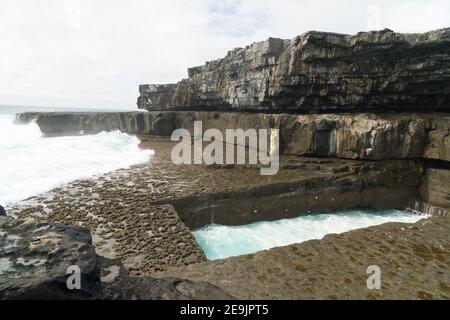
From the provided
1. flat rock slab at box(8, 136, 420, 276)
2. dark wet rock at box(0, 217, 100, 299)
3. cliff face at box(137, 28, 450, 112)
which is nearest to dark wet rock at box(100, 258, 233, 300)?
dark wet rock at box(0, 217, 100, 299)

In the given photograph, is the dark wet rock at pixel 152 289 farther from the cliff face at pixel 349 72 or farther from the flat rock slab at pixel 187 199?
the cliff face at pixel 349 72

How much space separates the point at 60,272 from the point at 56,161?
14.0 m

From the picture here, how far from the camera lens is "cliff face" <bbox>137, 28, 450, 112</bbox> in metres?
13.2

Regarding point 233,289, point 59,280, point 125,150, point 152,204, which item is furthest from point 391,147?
point 125,150

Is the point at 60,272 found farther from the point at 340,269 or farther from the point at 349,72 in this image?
the point at 349,72

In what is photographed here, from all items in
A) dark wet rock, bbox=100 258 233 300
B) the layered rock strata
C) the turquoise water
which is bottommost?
the turquoise water

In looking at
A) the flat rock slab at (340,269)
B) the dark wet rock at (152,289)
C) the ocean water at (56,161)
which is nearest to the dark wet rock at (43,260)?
the dark wet rock at (152,289)

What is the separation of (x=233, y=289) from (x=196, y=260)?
71.5 inches

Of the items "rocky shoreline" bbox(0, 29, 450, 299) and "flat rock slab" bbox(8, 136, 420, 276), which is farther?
"flat rock slab" bbox(8, 136, 420, 276)

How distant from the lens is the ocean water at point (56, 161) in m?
10.5

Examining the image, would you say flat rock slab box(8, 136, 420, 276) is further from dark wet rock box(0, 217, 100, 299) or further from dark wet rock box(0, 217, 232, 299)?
dark wet rock box(0, 217, 100, 299)

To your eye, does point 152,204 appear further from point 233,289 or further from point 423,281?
point 423,281

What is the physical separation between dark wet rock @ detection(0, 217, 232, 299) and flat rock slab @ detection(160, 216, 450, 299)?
126 cm

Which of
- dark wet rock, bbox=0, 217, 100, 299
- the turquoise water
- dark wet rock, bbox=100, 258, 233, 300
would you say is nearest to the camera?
dark wet rock, bbox=0, 217, 100, 299
